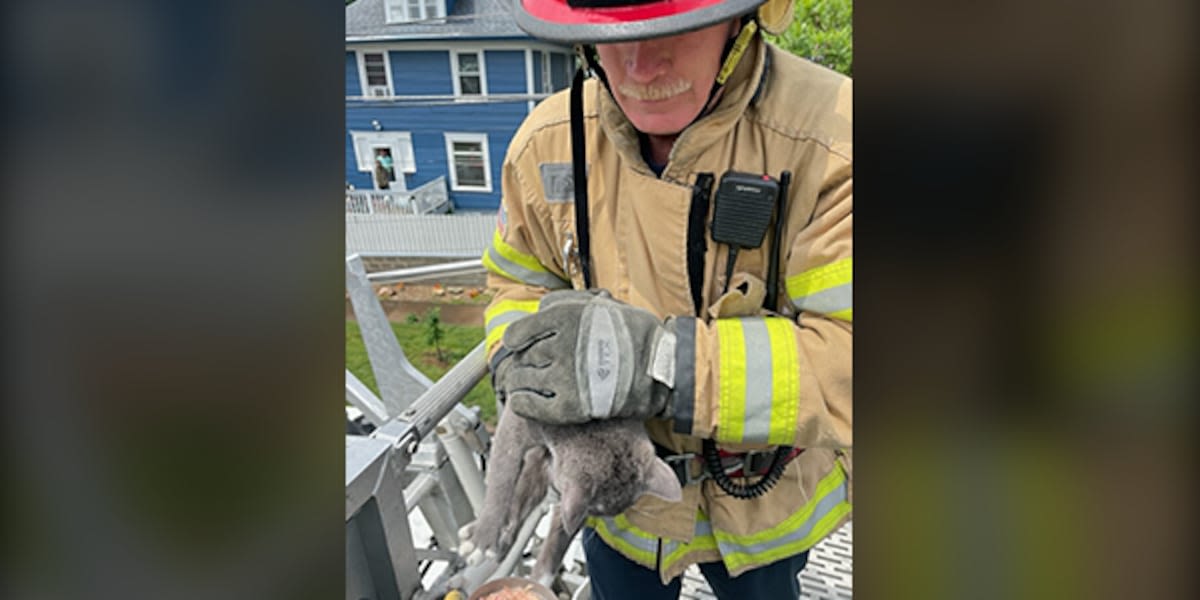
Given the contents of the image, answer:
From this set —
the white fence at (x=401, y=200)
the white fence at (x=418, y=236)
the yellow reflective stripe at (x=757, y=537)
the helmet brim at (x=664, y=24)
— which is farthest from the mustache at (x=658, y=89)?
the white fence at (x=401, y=200)

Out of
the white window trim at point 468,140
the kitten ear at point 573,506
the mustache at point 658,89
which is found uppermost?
the white window trim at point 468,140

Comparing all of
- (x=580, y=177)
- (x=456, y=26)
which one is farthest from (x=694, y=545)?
(x=456, y=26)

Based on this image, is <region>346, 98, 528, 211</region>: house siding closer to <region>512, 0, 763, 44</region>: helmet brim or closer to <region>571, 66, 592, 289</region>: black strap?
<region>571, 66, 592, 289</region>: black strap

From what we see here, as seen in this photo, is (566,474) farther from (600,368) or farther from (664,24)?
(664,24)

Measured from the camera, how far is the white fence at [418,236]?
44.3 feet

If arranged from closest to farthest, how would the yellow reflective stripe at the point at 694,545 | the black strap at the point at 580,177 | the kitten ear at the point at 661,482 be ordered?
1. the kitten ear at the point at 661,482
2. the black strap at the point at 580,177
3. the yellow reflective stripe at the point at 694,545

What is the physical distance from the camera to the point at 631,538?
1787 millimetres

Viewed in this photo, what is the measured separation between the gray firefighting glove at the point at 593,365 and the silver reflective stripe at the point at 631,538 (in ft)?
1.77

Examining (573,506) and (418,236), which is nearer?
(573,506)

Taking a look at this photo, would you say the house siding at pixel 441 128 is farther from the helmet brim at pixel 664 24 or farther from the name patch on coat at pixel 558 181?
the helmet brim at pixel 664 24

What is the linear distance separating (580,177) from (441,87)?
1505 cm
